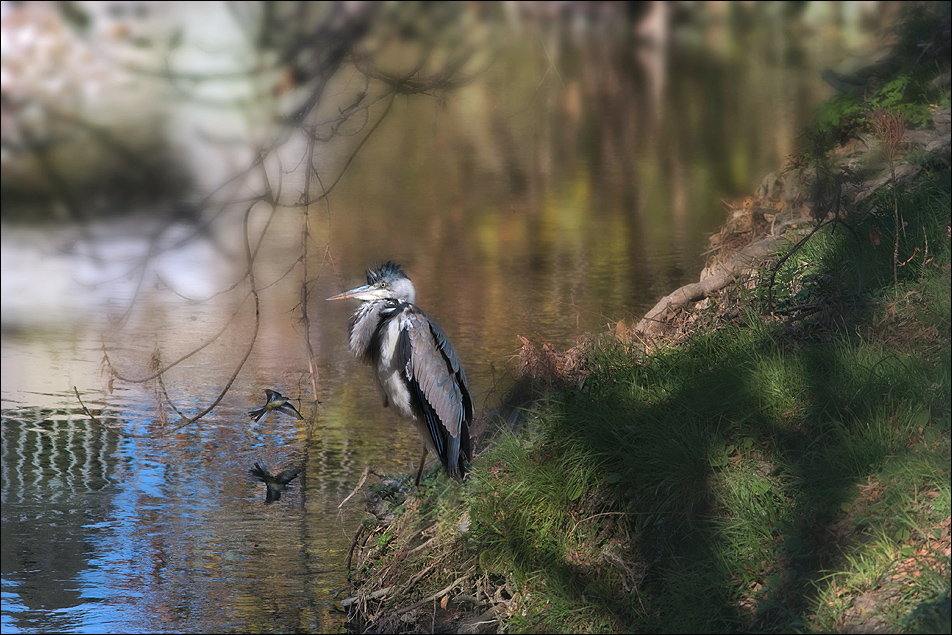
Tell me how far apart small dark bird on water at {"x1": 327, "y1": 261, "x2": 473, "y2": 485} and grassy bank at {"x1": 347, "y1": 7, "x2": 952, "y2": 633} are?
7.2 inches

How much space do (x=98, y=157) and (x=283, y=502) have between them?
179 inches

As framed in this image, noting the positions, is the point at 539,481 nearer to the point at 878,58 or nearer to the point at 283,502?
the point at 283,502

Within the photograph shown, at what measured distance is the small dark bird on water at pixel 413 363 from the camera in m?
3.81

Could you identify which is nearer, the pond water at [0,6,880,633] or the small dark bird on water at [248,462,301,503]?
the pond water at [0,6,880,633]

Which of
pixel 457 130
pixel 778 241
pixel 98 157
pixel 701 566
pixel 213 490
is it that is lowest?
pixel 701 566

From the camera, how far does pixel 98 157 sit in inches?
311

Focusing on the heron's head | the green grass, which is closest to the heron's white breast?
the heron's head

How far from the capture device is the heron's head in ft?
13.4

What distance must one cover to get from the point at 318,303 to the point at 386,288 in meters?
3.66

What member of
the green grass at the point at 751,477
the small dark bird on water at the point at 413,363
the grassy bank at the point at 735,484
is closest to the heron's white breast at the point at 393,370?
the small dark bird on water at the point at 413,363

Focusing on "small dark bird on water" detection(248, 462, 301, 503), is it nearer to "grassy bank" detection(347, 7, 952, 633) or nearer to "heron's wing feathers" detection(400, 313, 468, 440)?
"grassy bank" detection(347, 7, 952, 633)

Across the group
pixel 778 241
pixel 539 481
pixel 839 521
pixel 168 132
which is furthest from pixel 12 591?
pixel 168 132

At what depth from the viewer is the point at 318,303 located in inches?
301

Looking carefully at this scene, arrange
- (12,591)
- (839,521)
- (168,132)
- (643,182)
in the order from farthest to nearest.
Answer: (643,182) < (168,132) < (12,591) < (839,521)
